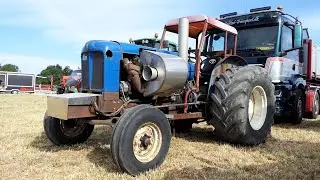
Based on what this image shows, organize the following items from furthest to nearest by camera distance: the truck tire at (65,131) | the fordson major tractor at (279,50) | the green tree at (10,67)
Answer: the green tree at (10,67) < the fordson major tractor at (279,50) < the truck tire at (65,131)

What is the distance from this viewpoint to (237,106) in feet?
18.5

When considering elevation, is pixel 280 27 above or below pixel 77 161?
above

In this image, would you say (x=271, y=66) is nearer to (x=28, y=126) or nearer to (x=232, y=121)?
(x=232, y=121)

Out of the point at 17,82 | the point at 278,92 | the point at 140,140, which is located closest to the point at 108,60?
the point at 140,140

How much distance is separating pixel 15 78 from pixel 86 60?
114 feet

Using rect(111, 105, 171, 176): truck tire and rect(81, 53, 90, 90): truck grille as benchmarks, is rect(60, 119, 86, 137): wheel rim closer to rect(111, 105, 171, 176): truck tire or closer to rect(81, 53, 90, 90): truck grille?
rect(81, 53, 90, 90): truck grille

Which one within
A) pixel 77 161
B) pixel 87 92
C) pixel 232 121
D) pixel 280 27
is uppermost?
pixel 280 27

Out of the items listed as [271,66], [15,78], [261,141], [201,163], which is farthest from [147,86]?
[15,78]

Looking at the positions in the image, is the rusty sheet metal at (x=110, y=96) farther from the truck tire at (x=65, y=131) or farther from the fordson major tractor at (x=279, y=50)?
the fordson major tractor at (x=279, y=50)

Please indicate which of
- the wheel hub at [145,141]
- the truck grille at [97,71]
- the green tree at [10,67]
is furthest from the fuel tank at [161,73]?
the green tree at [10,67]

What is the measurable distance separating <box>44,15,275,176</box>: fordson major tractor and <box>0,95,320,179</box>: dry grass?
260 millimetres

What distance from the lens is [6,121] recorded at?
359 inches

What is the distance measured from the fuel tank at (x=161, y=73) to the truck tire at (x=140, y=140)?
668 mm

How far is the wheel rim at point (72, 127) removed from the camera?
18.8 feet
